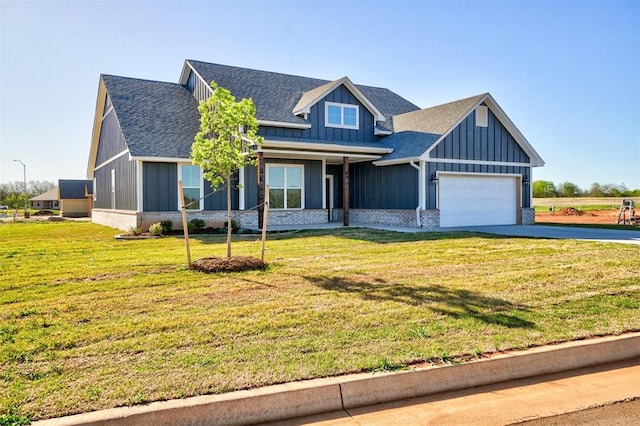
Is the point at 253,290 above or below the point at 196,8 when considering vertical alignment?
below

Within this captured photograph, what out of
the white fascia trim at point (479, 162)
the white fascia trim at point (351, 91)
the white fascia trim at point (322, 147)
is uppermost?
the white fascia trim at point (351, 91)

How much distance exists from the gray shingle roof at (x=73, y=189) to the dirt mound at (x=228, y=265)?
141 ft

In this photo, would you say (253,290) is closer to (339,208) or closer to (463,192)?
(463,192)

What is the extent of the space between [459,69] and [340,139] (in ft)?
19.7

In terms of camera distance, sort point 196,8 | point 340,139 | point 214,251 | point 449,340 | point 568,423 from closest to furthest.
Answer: point 568,423 < point 449,340 < point 214,251 < point 196,8 < point 340,139

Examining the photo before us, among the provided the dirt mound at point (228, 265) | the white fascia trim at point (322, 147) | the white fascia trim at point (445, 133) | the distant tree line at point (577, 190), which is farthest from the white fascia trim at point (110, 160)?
the distant tree line at point (577, 190)

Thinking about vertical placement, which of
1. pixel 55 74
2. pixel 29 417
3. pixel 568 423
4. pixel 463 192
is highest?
pixel 55 74

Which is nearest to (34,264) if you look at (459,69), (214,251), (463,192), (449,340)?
(214,251)

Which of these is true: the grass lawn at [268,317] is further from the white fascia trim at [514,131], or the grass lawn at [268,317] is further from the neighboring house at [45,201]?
the neighboring house at [45,201]

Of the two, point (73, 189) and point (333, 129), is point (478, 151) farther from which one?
point (73, 189)

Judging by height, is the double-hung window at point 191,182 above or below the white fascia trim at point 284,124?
below

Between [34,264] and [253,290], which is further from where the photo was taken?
[34,264]

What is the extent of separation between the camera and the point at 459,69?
62.5ft

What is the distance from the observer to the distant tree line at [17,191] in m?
63.6
